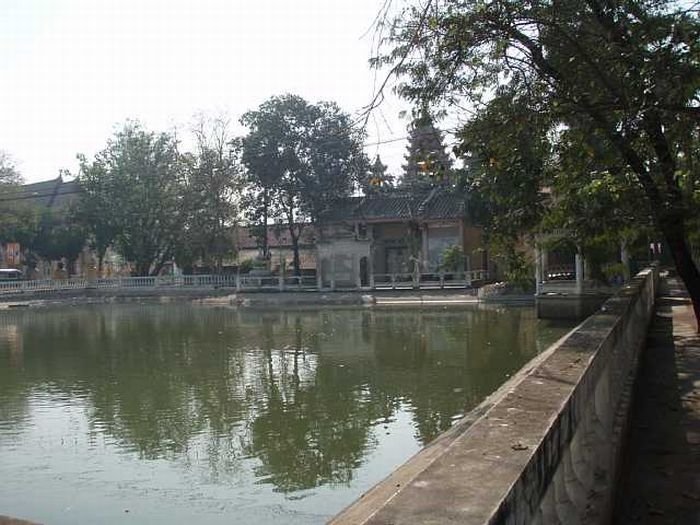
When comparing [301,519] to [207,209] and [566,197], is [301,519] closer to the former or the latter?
[566,197]

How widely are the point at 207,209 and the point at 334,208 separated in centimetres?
750

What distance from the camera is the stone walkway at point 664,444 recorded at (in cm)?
396

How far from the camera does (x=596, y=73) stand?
18.5 feet

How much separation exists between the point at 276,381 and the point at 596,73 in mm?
8241

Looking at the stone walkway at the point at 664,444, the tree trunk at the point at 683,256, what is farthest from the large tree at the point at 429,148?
the stone walkway at the point at 664,444

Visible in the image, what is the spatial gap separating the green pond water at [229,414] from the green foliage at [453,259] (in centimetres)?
920

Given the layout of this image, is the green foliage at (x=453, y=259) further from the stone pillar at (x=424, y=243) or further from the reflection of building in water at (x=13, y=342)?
the reflection of building in water at (x=13, y=342)

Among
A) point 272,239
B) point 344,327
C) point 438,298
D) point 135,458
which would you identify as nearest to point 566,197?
point 135,458

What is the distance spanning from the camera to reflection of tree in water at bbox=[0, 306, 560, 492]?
26.4ft

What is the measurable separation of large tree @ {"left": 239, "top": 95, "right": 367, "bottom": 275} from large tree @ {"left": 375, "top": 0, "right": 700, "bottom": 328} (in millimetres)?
28189

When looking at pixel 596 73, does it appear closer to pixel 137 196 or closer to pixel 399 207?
pixel 399 207

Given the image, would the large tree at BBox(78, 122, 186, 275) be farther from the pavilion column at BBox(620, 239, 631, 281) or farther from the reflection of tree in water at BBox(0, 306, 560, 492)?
the pavilion column at BBox(620, 239, 631, 281)

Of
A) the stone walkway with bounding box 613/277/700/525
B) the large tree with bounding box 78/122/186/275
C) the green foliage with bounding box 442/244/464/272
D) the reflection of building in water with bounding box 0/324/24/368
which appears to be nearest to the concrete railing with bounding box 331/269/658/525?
the stone walkway with bounding box 613/277/700/525

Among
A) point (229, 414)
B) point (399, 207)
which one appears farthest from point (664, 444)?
point (399, 207)
